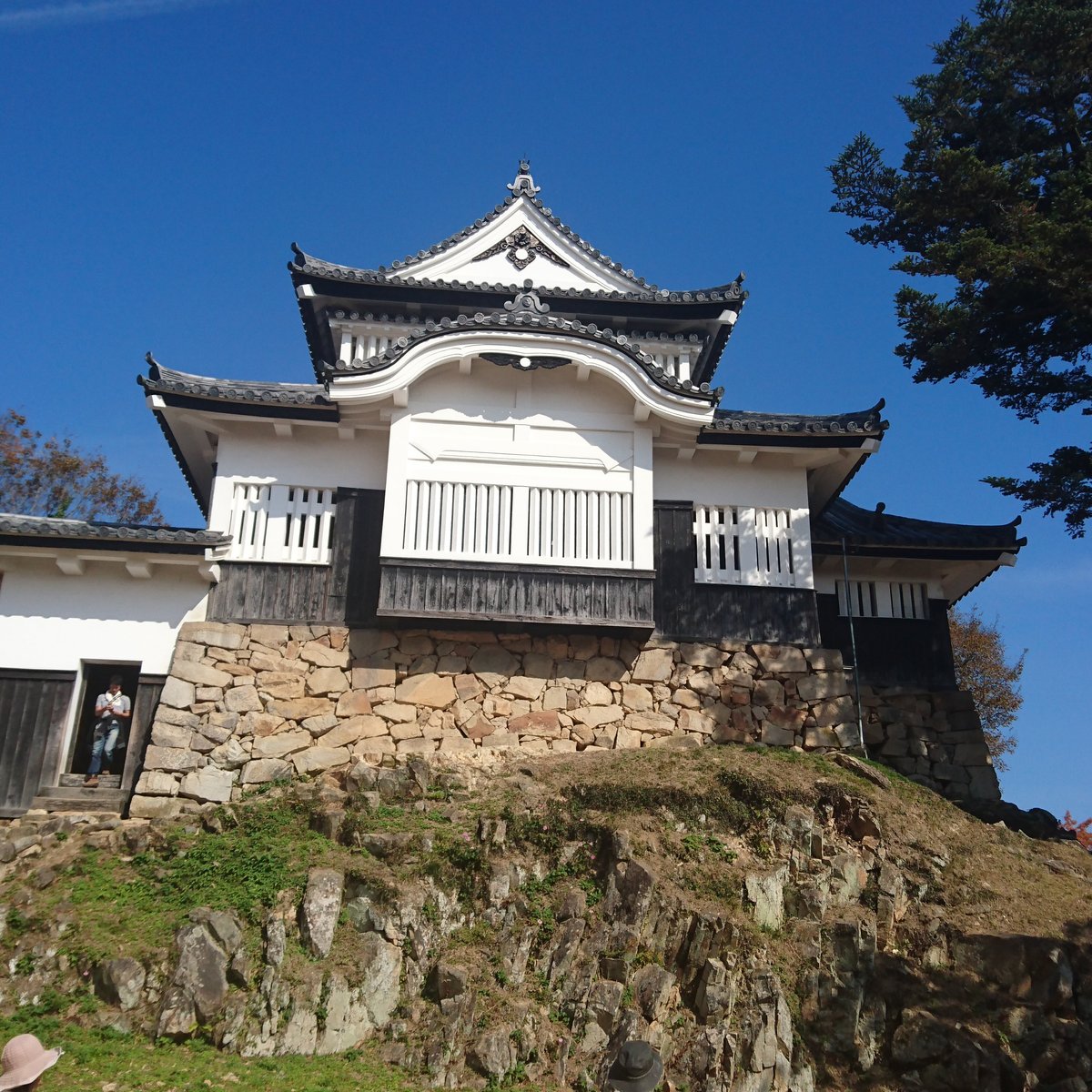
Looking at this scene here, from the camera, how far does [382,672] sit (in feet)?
49.7

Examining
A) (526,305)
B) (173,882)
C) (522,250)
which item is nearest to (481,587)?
(526,305)

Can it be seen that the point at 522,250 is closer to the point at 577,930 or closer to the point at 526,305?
the point at 526,305

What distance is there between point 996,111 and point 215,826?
48.7ft

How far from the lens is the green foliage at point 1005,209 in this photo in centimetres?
1410

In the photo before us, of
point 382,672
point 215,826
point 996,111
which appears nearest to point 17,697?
point 215,826

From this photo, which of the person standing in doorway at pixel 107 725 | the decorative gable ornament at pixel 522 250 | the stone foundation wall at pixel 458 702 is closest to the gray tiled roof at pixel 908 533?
the stone foundation wall at pixel 458 702

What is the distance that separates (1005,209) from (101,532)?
13.3m

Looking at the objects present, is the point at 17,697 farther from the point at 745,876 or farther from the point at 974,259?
the point at 974,259

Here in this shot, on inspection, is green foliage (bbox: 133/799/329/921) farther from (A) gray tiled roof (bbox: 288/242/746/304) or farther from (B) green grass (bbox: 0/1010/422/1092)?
(A) gray tiled roof (bbox: 288/242/746/304)

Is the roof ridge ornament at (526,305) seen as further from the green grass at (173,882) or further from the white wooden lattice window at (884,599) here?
the green grass at (173,882)

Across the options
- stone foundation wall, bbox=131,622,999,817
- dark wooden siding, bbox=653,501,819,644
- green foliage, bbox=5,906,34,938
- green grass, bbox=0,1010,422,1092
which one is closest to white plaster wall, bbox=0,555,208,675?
stone foundation wall, bbox=131,622,999,817

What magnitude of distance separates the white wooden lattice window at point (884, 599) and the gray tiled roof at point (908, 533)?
0.85 metres

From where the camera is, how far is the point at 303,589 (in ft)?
51.0

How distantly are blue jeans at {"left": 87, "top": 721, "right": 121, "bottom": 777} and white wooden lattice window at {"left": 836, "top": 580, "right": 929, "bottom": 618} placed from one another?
36.7ft
